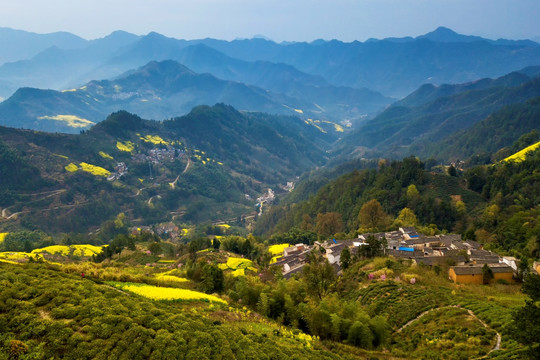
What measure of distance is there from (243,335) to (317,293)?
19669mm

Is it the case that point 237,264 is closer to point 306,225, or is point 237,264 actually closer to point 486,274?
point 486,274

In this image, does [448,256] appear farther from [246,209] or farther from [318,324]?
[246,209]

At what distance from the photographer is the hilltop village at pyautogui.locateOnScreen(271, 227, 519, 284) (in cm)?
4144

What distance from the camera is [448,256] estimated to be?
49.4 meters

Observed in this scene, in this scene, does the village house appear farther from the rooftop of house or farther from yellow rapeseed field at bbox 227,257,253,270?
yellow rapeseed field at bbox 227,257,253,270

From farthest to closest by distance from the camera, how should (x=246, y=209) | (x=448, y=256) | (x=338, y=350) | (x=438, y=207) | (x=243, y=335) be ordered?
(x=246, y=209) → (x=438, y=207) → (x=448, y=256) → (x=338, y=350) → (x=243, y=335)

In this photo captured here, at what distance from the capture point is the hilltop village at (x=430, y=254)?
136 ft

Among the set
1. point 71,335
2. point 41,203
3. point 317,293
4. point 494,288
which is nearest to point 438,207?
point 494,288

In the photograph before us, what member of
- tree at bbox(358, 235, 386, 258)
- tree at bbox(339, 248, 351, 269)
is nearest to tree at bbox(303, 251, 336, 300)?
tree at bbox(339, 248, 351, 269)

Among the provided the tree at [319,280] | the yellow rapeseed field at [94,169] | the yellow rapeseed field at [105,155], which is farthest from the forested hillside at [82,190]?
the tree at [319,280]

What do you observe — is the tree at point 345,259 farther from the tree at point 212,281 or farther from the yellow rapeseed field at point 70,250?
the yellow rapeseed field at point 70,250

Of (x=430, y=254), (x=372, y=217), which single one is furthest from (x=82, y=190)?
(x=430, y=254)

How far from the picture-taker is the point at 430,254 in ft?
172

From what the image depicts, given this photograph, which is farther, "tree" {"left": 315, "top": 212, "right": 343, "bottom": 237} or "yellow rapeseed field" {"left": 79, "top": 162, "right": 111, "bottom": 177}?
"yellow rapeseed field" {"left": 79, "top": 162, "right": 111, "bottom": 177}
